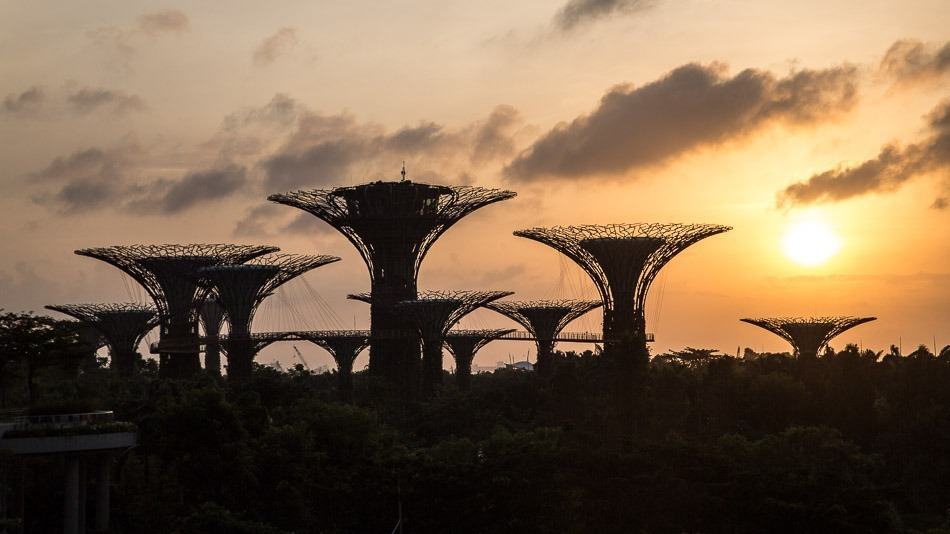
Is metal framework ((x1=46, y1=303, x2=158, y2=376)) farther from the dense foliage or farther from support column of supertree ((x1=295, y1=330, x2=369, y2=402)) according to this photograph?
the dense foliage

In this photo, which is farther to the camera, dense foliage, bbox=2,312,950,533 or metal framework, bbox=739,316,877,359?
metal framework, bbox=739,316,877,359

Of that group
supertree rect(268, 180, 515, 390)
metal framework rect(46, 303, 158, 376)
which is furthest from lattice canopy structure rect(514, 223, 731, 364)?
metal framework rect(46, 303, 158, 376)

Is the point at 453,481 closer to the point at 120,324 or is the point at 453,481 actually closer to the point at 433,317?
the point at 433,317

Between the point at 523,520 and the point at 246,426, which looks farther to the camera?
the point at 246,426

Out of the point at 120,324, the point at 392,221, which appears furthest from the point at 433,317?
the point at 120,324

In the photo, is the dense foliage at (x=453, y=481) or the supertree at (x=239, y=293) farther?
the supertree at (x=239, y=293)

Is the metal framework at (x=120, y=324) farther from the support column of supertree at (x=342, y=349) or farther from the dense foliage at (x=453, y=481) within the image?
the dense foliage at (x=453, y=481)

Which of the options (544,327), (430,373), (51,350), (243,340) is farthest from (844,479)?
(544,327)

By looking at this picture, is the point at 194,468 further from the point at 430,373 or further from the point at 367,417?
the point at 430,373

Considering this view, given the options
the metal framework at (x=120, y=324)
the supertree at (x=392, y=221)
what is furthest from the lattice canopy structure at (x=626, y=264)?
the metal framework at (x=120, y=324)
